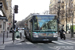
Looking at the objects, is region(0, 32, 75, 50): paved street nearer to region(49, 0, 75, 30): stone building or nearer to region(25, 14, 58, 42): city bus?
region(25, 14, 58, 42): city bus

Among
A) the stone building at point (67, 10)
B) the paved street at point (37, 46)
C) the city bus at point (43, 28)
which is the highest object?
the stone building at point (67, 10)

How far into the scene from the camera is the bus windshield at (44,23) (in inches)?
591

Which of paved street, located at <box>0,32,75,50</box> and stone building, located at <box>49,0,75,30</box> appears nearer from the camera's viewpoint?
paved street, located at <box>0,32,75,50</box>

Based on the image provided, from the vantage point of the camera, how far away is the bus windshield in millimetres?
15016

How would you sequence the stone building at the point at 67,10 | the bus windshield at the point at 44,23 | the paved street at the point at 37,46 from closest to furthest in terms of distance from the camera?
the paved street at the point at 37,46 < the bus windshield at the point at 44,23 < the stone building at the point at 67,10

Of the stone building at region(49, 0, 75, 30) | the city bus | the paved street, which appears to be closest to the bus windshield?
the city bus

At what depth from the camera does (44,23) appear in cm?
1511

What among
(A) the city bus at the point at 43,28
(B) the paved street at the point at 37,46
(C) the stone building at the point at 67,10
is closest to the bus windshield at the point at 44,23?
(A) the city bus at the point at 43,28

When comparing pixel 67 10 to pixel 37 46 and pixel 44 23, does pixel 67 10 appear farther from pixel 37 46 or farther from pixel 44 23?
pixel 37 46

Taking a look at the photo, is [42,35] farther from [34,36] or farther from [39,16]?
[39,16]

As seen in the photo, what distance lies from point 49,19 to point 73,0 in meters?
41.0

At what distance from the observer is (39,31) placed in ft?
49.1

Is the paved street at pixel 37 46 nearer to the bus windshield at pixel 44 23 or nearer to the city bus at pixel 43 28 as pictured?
the city bus at pixel 43 28

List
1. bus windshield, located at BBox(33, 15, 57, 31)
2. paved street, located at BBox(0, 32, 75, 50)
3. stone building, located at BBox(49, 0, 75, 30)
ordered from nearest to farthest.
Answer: paved street, located at BBox(0, 32, 75, 50) < bus windshield, located at BBox(33, 15, 57, 31) < stone building, located at BBox(49, 0, 75, 30)
